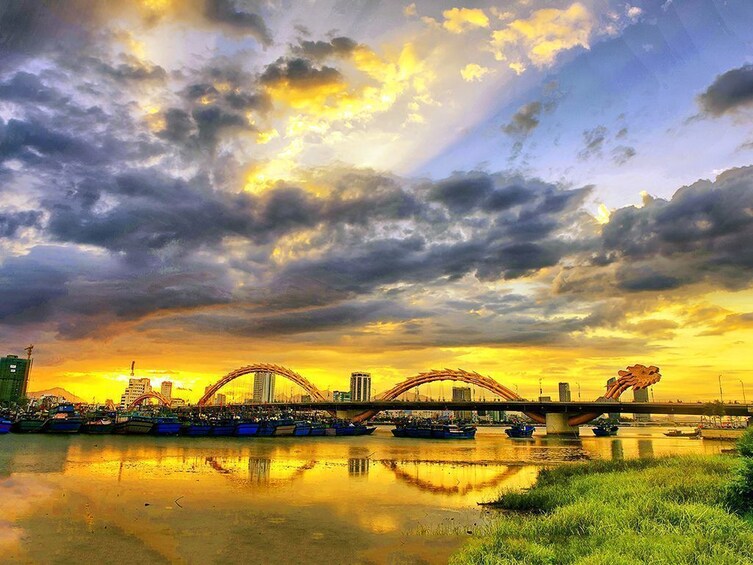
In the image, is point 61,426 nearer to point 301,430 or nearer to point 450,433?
point 301,430

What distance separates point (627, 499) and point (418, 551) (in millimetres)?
8253

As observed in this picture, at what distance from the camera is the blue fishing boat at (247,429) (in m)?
86.9

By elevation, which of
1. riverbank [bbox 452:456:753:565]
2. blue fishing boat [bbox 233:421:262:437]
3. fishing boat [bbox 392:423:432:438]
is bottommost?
fishing boat [bbox 392:423:432:438]

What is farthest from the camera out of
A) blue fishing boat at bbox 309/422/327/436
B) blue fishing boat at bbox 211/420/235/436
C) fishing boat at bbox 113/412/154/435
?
blue fishing boat at bbox 309/422/327/436

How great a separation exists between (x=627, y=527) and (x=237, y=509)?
16.9 m

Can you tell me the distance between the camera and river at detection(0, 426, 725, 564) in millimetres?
17125

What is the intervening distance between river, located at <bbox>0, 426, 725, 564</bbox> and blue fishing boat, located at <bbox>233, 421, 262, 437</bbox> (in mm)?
42754

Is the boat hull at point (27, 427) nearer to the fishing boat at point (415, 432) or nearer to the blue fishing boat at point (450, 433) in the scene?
the fishing boat at point (415, 432)

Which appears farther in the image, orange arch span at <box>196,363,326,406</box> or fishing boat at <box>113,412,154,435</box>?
orange arch span at <box>196,363,326,406</box>

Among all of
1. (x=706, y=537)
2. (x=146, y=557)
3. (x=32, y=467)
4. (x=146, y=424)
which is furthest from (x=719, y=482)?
(x=146, y=424)

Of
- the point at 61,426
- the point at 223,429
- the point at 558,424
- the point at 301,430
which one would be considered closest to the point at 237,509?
the point at 223,429

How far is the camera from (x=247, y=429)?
87625 millimetres

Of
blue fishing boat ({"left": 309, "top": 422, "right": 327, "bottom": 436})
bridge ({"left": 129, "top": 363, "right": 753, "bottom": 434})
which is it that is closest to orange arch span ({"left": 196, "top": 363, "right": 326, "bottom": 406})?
bridge ({"left": 129, "top": 363, "right": 753, "bottom": 434})

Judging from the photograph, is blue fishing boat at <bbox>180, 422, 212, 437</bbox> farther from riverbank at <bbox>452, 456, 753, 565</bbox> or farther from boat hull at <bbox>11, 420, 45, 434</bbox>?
riverbank at <bbox>452, 456, 753, 565</bbox>
